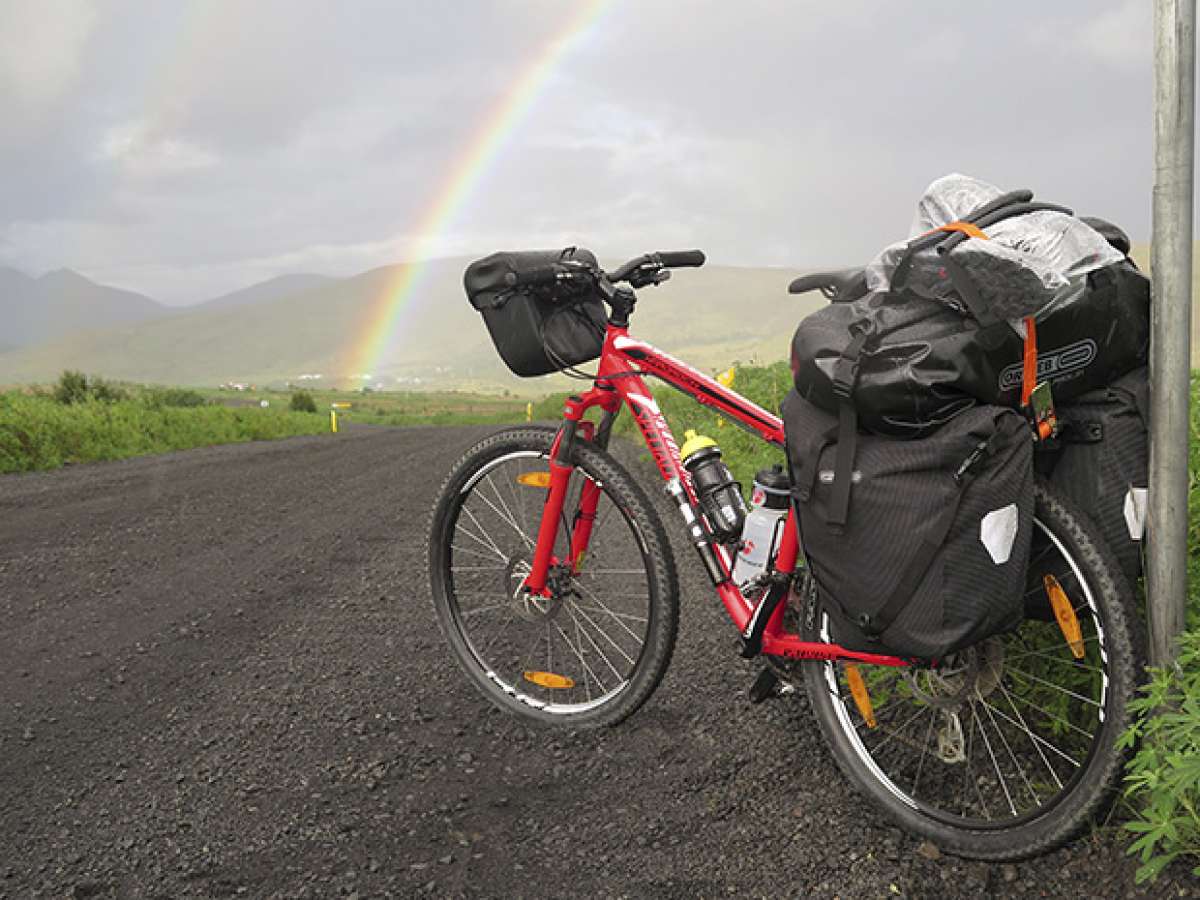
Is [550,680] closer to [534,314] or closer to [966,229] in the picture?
[534,314]

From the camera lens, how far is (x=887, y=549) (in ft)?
7.85

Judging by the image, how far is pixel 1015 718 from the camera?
9.74ft

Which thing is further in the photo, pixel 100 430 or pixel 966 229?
pixel 100 430

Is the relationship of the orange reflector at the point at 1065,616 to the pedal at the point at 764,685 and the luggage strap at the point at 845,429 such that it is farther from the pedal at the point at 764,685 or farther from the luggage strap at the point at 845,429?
the pedal at the point at 764,685

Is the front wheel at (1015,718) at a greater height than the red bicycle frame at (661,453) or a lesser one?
lesser

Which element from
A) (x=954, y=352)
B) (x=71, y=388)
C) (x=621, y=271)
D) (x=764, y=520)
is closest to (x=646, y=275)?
(x=621, y=271)

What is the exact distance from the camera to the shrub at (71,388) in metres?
17.8

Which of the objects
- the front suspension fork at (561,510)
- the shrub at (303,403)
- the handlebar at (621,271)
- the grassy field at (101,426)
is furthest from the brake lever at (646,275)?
the shrub at (303,403)

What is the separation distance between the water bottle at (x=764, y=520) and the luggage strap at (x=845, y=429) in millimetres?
535

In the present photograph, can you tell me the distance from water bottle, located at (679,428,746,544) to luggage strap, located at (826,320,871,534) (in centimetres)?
79

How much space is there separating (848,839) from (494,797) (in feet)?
3.87

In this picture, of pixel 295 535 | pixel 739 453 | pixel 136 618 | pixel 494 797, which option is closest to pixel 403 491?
pixel 295 535

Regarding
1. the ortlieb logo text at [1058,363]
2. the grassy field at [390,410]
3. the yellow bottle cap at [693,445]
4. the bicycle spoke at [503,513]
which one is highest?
the ortlieb logo text at [1058,363]

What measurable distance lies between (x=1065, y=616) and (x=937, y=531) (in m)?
0.56
